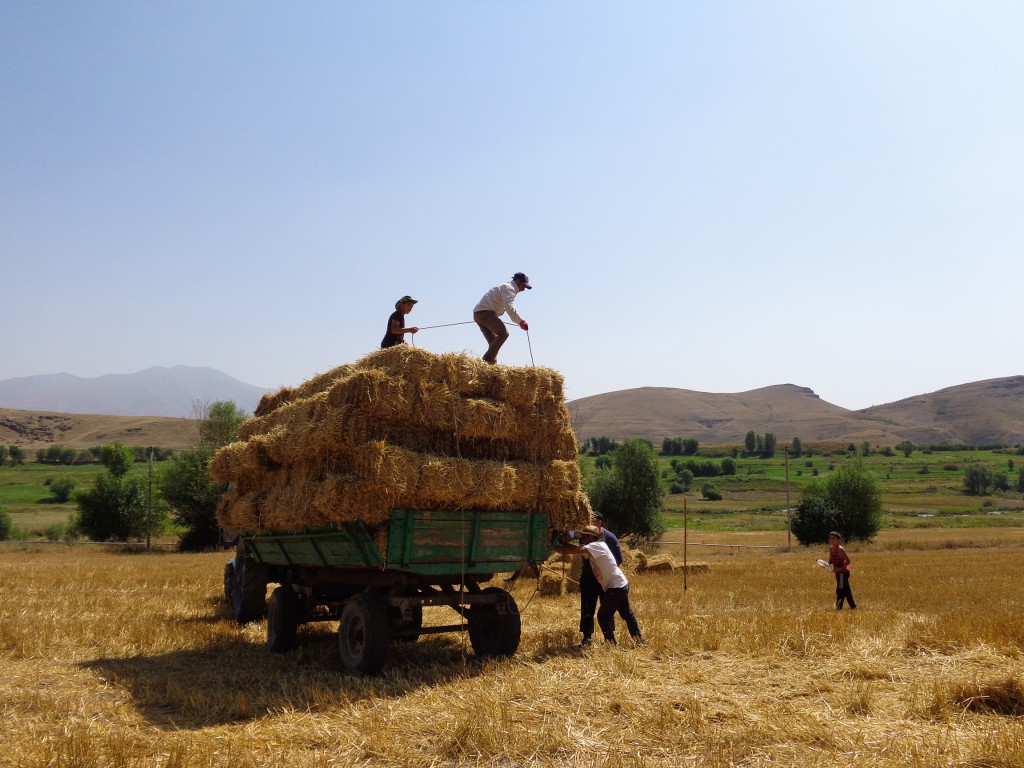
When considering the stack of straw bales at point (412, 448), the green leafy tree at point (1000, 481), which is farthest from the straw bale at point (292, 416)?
the green leafy tree at point (1000, 481)

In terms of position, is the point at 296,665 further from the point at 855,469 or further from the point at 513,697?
the point at 855,469

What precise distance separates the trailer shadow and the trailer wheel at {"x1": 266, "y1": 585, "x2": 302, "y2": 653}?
0.14 m

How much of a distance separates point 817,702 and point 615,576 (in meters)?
3.49

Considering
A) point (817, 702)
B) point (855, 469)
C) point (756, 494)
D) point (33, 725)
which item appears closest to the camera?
point (33, 725)

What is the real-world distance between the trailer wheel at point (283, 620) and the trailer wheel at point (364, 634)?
1.46 m

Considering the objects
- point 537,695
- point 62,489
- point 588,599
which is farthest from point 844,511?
point 62,489

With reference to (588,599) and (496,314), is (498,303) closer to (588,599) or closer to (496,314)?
(496,314)

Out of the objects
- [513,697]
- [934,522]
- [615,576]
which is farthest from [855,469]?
[513,697]

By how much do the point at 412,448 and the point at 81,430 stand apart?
507 ft

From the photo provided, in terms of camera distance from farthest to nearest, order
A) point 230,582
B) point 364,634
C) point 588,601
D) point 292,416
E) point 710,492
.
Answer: point 710,492, point 230,582, point 588,601, point 292,416, point 364,634

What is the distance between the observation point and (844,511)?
49656 mm

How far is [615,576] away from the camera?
35.6 ft

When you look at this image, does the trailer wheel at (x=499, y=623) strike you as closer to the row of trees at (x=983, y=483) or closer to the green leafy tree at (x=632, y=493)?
the green leafy tree at (x=632, y=493)

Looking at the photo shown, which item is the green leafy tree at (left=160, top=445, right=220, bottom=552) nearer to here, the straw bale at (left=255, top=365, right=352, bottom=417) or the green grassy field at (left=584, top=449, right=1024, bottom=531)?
the green grassy field at (left=584, top=449, right=1024, bottom=531)
